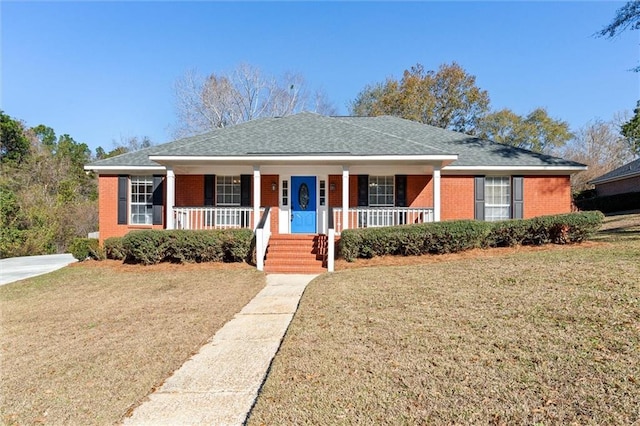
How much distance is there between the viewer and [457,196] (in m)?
14.0

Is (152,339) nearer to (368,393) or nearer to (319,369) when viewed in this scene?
(319,369)

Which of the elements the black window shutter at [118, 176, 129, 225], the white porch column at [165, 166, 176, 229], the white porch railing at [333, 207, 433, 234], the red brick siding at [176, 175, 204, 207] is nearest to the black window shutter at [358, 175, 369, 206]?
the white porch railing at [333, 207, 433, 234]

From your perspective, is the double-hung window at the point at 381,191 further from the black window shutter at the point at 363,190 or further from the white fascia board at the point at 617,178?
the white fascia board at the point at 617,178

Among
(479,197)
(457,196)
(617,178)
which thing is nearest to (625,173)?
(617,178)

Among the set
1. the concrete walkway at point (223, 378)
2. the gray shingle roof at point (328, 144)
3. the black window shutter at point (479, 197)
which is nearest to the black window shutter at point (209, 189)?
the gray shingle roof at point (328, 144)

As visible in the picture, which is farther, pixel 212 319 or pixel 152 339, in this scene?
pixel 212 319

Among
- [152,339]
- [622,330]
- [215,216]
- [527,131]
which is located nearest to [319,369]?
[152,339]

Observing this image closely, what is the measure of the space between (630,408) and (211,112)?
→ 33.4 meters

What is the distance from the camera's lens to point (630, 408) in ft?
10.1

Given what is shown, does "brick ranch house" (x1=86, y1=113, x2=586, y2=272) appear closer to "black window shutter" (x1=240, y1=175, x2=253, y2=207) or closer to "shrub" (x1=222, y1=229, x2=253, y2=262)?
"black window shutter" (x1=240, y1=175, x2=253, y2=207)

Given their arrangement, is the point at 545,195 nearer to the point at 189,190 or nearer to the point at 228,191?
the point at 228,191

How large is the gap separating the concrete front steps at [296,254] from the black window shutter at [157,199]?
4.71 metres

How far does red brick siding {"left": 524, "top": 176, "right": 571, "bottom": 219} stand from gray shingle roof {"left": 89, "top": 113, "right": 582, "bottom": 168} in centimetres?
73

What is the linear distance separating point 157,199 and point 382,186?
861 centimetres
